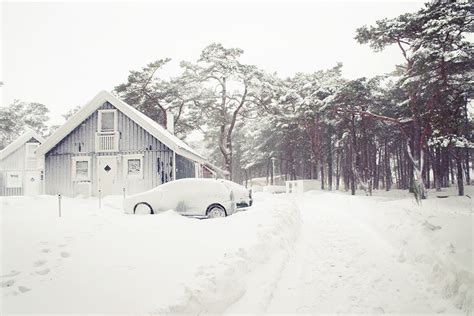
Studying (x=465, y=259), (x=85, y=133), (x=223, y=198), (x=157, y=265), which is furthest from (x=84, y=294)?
(x=85, y=133)

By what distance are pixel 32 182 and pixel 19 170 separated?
149 cm

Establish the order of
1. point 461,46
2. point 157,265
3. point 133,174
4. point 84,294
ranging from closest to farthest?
point 84,294, point 157,265, point 461,46, point 133,174

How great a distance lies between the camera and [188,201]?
9891 mm

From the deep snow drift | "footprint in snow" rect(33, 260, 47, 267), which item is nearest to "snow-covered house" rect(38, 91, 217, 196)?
the deep snow drift

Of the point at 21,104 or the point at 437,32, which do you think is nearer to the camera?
the point at 437,32

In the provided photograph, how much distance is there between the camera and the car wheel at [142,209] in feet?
32.6

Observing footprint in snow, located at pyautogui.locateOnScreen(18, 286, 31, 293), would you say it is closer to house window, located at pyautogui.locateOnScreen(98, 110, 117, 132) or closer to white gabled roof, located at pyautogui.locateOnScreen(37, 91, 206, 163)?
white gabled roof, located at pyautogui.locateOnScreen(37, 91, 206, 163)

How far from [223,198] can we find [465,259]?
674 cm

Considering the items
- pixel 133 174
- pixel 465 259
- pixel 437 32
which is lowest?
pixel 465 259

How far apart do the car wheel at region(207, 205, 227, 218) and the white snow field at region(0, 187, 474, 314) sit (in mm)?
2428

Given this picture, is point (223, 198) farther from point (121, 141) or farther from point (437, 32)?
point (437, 32)

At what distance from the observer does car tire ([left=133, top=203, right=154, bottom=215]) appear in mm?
9930

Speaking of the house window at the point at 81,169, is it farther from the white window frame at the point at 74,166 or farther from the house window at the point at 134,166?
the house window at the point at 134,166

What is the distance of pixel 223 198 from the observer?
989 cm
